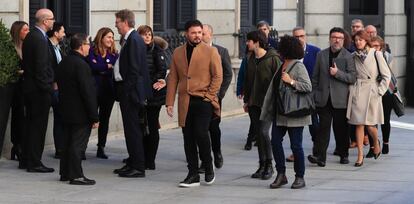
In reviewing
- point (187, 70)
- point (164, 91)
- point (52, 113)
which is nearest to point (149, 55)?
point (164, 91)

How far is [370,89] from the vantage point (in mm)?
14203

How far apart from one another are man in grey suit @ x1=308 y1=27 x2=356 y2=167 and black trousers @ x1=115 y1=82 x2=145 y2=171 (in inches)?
95.7

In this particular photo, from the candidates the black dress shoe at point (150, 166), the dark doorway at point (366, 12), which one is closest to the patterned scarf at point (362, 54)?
the black dress shoe at point (150, 166)

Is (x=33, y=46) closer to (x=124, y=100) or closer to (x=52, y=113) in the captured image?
(x=124, y=100)

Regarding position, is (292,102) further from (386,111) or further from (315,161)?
(386,111)

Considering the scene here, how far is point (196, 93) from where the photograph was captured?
12062 millimetres

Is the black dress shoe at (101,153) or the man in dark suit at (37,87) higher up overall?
the man in dark suit at (37,87)

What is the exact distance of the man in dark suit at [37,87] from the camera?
13023 millimetres

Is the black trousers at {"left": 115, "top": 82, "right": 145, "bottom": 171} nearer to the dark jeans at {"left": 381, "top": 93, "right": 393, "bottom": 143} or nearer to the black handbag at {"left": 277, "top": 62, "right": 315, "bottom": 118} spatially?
the black handbag at {"left": 277, "top": 62, "right": 315, "bottom": 118}

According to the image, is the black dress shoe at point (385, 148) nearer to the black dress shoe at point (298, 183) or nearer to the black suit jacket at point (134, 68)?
the black dress shoe at point (298, 183)

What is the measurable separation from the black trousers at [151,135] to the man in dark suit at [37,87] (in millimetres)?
1148

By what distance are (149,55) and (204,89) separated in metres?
1.48

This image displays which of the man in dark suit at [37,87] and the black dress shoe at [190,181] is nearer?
the black dress shoe at [190,181]

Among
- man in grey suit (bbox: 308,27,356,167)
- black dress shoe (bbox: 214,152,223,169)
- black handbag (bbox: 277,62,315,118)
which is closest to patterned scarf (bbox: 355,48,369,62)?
man in grey suit (bbox: 308,27,356,167)
